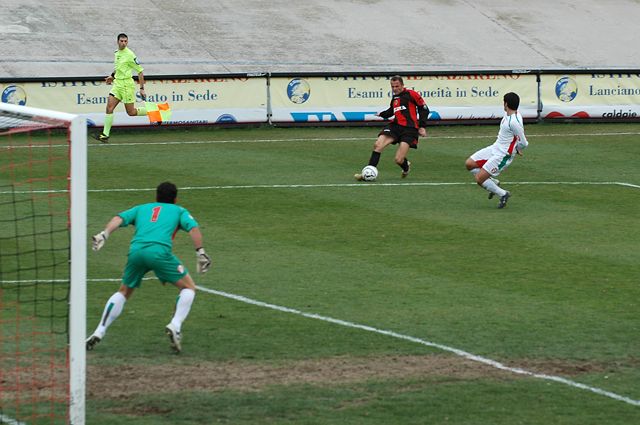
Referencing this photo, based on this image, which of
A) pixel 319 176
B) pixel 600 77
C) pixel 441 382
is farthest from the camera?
pixel 600 77

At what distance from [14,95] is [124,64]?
10.1ft

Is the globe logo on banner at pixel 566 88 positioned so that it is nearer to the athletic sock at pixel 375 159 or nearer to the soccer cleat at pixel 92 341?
the athletic sock at pixel 375 159

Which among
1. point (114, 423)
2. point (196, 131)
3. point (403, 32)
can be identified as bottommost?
point (114, 423)

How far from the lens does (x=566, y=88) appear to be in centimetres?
3203

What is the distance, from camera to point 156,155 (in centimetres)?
2586

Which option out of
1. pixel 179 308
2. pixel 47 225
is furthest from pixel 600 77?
pixel 179 308

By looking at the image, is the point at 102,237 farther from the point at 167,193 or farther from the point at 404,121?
the point at 404,121

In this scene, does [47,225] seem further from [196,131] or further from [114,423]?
[196,131]

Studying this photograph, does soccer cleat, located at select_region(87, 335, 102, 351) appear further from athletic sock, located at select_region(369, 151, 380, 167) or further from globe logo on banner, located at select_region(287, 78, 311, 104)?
globe logo on banner, located at select_region(287, 78, 311, 104)

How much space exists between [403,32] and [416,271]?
30958 millimetres

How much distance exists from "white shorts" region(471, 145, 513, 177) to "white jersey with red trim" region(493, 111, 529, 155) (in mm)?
80

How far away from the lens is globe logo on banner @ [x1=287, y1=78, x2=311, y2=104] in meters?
30.5

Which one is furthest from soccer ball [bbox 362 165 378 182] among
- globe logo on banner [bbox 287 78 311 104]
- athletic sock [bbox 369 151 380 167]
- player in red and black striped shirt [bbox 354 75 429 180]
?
globe logo on banner [bbox 287 78 311 104]

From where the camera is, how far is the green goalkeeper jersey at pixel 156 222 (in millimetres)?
11594
